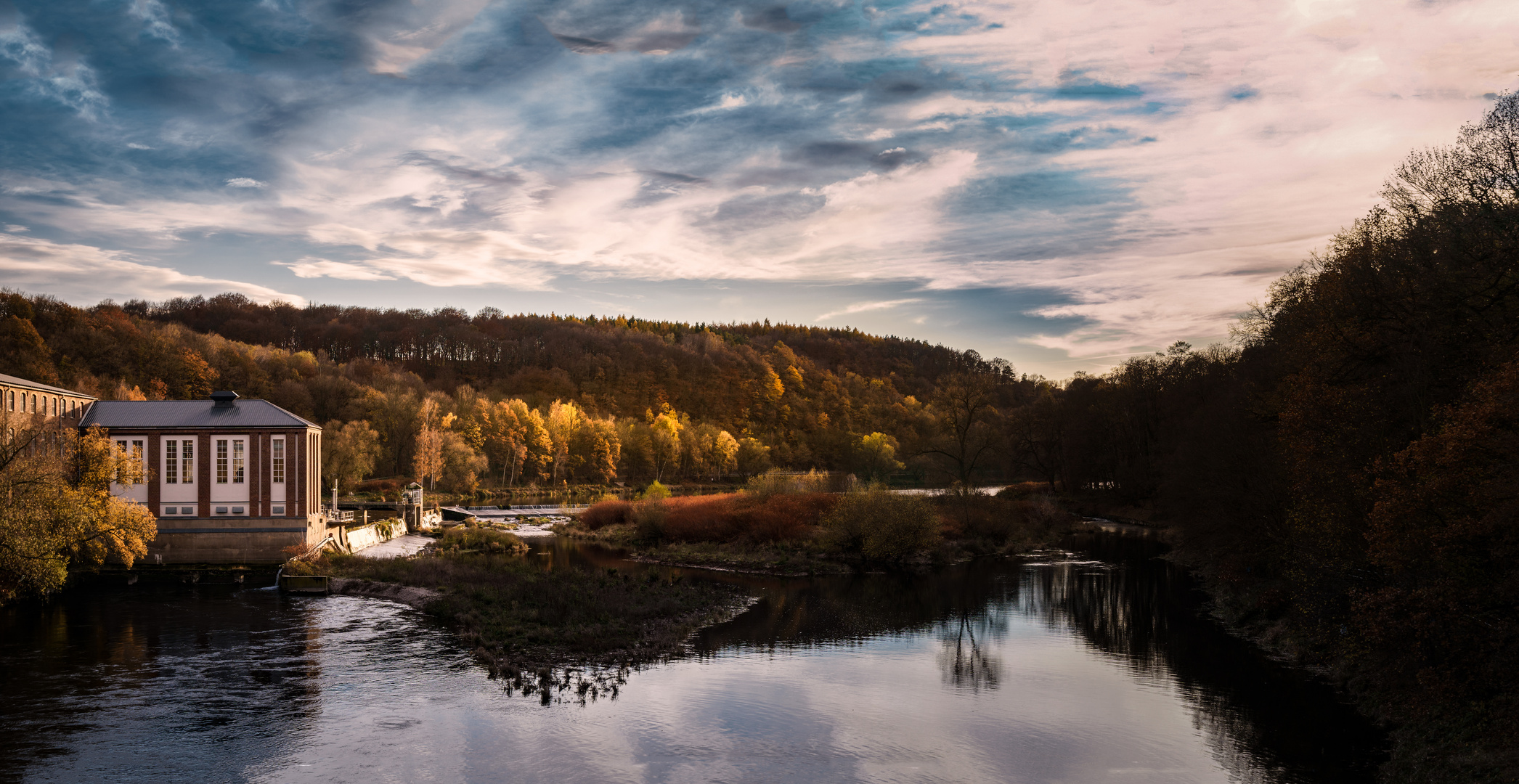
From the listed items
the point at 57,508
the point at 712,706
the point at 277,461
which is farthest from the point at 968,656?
the point at 277,461

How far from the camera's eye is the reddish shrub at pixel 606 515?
64.9 metres

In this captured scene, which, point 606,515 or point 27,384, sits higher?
point 27,384

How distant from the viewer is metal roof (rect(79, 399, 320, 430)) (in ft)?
155

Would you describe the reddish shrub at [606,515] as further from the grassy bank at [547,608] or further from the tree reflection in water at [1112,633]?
the tree reflection in water at [1112,633]

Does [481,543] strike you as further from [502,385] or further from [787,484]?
[502,385]

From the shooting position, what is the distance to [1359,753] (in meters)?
17.7

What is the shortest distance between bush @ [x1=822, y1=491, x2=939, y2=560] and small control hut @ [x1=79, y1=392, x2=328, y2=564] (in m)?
29.3

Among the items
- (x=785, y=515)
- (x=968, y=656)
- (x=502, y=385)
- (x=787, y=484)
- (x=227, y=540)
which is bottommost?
(x=968, y=656)

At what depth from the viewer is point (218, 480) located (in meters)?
47.2

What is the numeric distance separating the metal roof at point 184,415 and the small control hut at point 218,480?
Result: 68 mm

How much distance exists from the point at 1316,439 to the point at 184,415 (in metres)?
53.1

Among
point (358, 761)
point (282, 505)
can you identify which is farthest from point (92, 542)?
point (358, 761)

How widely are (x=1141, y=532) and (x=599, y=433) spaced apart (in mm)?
72105

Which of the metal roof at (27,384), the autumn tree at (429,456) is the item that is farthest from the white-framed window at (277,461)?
the autumn tree at (429,456)
